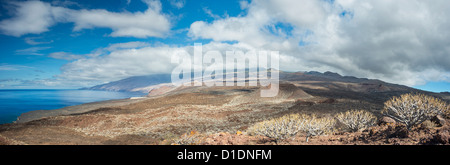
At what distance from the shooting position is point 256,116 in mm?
22547

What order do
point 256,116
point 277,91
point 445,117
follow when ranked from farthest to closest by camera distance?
point 277,91 < point 256,116 < point 445,117

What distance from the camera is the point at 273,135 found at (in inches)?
345
